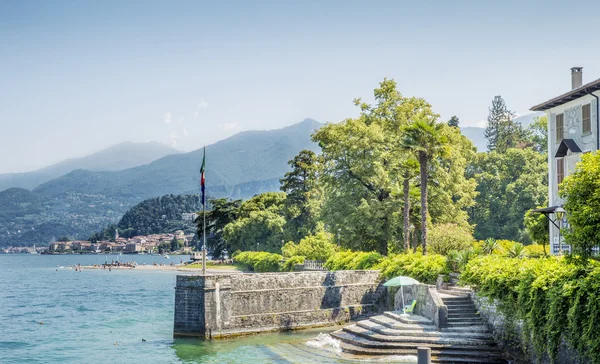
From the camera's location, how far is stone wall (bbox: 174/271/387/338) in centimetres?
2939

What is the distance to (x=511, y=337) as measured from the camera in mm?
22391

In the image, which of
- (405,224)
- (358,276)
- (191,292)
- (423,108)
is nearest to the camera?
(191,292)

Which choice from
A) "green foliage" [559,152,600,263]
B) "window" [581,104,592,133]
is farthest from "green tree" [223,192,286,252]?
"green foliage" [559,152,600,263]

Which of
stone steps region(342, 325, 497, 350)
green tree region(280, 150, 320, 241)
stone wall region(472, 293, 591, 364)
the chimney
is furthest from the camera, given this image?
green tree region(280, 150, 320, 241)

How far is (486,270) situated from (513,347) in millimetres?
3073

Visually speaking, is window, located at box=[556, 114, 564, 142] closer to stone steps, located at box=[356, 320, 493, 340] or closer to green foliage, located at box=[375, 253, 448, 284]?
green foliage, located at box=[375, 253, 448, 284]

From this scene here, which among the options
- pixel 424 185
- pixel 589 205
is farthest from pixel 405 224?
pixel 589 205

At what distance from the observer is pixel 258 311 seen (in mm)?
32062

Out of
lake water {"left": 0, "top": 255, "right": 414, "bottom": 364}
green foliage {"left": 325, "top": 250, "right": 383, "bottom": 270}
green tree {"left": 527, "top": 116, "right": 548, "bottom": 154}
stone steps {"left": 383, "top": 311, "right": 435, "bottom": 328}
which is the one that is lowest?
lake water {"left": 0, "top": 255, "right": 414, "bottom": 364}

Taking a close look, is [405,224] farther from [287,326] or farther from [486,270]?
[486,270]

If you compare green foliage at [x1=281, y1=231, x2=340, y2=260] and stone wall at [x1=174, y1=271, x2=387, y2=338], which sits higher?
green foliage at [x1=281, y1=231, x2=340, y2=260]

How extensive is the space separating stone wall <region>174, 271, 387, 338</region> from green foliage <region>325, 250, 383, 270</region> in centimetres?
246

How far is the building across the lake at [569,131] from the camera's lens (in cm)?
2856

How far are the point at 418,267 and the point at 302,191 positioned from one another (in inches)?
1663
